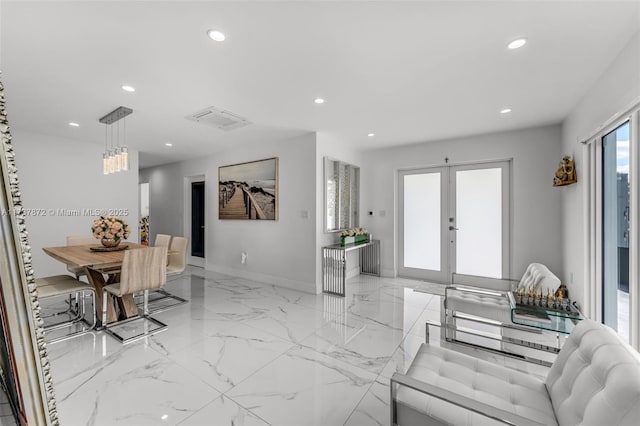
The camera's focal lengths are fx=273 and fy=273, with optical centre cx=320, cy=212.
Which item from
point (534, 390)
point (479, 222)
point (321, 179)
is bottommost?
point (534, 390)

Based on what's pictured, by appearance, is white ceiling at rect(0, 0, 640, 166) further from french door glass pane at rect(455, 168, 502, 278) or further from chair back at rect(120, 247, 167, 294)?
chair back at rect(120, 247, 167, 294)

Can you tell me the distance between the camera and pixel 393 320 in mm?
3242

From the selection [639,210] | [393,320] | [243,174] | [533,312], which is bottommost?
[393,320]

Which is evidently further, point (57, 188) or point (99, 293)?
point (57, 188)

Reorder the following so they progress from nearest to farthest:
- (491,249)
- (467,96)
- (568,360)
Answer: (568,360) → (467,96) → (491,249)

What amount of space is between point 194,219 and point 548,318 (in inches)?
257

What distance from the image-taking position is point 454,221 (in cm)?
470

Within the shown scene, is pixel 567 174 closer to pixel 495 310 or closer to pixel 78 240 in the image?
pixel 495 310

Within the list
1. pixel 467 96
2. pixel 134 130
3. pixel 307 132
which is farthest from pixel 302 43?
pixel 134 130

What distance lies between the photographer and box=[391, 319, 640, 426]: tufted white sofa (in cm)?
95

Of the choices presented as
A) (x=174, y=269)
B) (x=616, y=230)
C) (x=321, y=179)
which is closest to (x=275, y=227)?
(x=321, y=179)

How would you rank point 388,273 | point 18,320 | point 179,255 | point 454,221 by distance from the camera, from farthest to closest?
point 388,273, point 454,221, point 179,255, point 18,320

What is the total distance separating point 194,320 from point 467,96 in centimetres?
393

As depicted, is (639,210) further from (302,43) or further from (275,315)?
(275,315)
